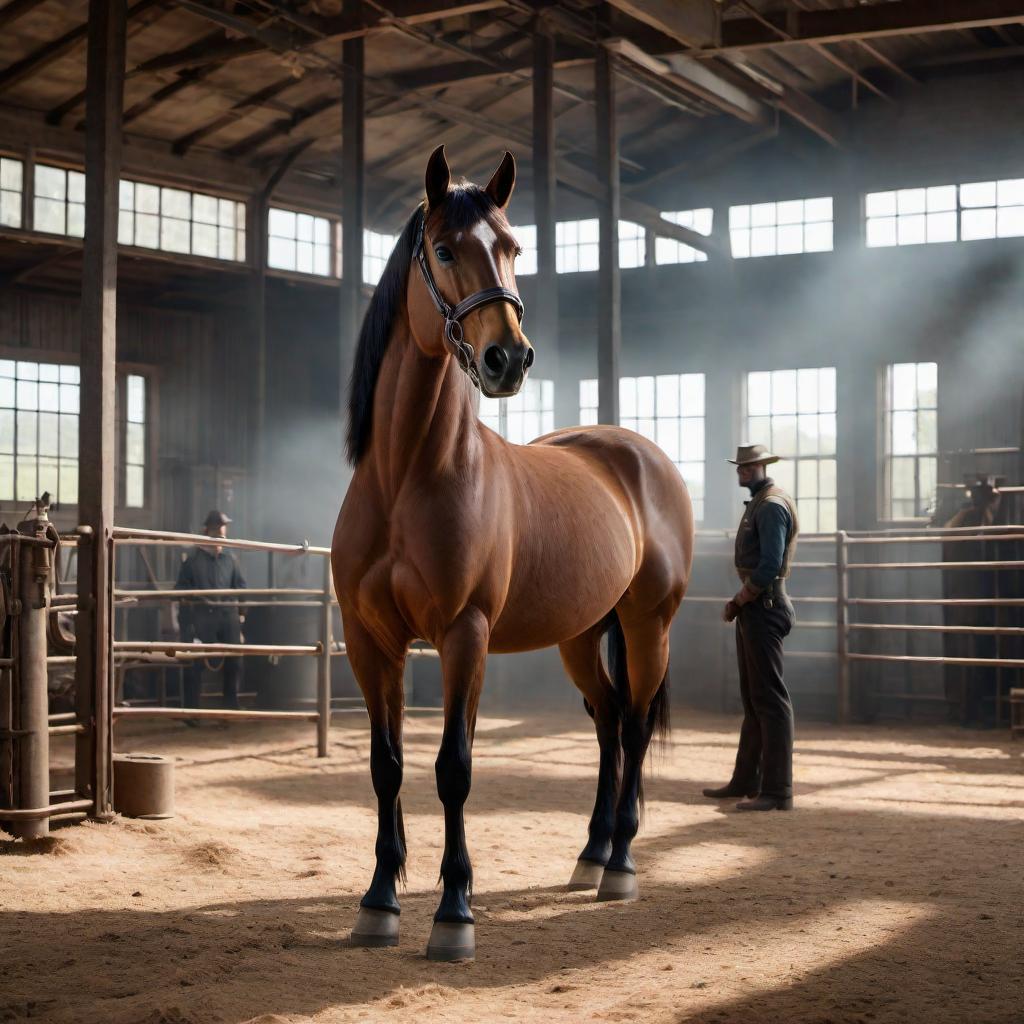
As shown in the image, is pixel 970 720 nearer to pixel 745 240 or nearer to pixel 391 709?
pixel 745 240

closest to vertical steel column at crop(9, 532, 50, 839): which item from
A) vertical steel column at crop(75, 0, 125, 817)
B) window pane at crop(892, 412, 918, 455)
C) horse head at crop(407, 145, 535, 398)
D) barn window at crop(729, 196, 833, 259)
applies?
vertical steel column at crop(75, 0, 125, 817)

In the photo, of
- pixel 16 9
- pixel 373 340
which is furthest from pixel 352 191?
pixel 373 340

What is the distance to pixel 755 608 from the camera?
6.45m

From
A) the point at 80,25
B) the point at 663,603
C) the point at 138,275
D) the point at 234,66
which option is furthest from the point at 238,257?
the point at 663,603

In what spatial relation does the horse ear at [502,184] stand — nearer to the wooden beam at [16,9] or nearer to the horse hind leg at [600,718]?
the horse hind leg at [600,718]

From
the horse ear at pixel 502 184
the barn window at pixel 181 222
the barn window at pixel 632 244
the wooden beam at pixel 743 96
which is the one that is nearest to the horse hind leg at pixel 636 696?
the horse ear at pixel 502 184

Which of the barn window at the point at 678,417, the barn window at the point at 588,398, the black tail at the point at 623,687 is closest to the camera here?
the black tail at the point at 623,687

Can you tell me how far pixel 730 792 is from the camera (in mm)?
6586

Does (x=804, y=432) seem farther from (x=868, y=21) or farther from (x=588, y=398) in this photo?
(x=868, y=21)

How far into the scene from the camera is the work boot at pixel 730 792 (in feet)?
21.6

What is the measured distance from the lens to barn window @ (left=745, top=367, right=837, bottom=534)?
1384cm

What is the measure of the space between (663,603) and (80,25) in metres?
8.51

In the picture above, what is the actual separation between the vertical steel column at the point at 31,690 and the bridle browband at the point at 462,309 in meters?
2.61

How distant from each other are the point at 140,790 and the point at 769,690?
3046mm
